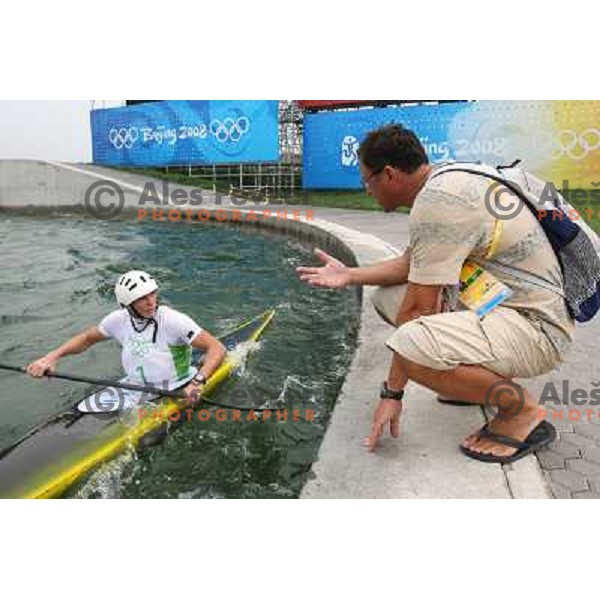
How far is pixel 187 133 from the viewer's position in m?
20.5

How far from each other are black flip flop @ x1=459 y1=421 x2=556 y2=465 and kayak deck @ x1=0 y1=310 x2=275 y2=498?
235 cm

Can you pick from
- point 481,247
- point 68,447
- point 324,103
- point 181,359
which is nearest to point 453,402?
point 481,247

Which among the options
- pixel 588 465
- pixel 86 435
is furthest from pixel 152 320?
pixel 588 465

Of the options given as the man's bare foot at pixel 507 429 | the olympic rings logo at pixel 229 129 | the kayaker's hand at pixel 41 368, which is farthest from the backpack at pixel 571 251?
the olympic rings logo at pixel 229 129

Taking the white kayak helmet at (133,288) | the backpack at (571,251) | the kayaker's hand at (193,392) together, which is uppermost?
the backpack at (571,251)

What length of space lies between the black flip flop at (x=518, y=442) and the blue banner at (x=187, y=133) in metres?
16.7

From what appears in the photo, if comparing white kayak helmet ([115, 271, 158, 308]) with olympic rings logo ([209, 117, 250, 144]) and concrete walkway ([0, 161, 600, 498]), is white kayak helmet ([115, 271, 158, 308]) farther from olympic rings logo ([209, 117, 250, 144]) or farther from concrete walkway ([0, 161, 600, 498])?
olympic rings logo ([209, 117, 250, 144])

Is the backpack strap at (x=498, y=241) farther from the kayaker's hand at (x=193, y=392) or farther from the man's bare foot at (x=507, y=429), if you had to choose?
the kayaker's hand at (x=193, y=392)

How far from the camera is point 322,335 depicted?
23.8 feet

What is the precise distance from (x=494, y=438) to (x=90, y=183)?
21.8 m

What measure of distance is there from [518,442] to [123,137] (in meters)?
22.3

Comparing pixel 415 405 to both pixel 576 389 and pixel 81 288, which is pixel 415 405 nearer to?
pixel 576 389

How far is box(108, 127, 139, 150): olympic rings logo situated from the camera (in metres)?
22.2

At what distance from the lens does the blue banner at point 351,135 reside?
16.4 meters
